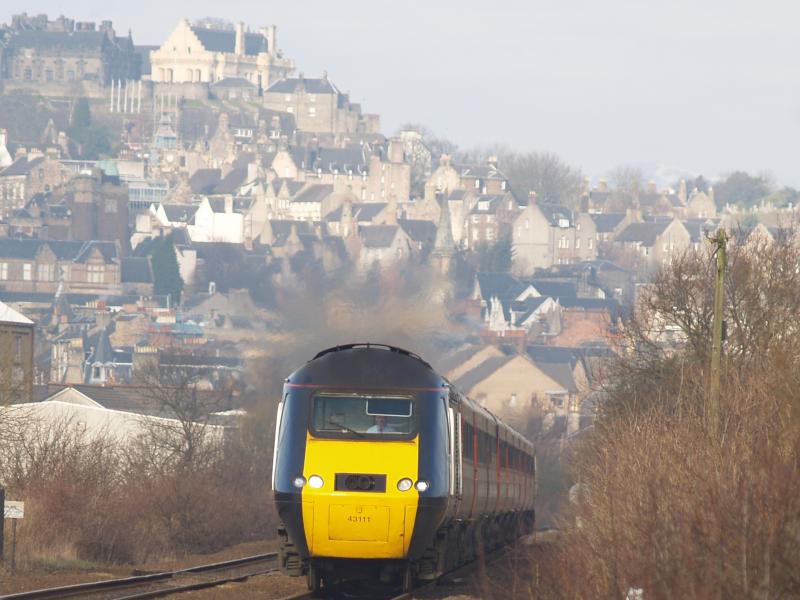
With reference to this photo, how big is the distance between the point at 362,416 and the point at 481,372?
333 feet

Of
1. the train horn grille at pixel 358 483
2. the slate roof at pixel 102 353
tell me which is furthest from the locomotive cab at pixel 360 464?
the slate roof at pixel 102 353

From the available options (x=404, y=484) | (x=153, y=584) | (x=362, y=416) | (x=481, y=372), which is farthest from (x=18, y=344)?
(x=404, y=484)

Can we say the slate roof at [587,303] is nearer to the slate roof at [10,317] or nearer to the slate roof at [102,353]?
the slate roof at [102,353]

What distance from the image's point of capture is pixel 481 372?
398 ft

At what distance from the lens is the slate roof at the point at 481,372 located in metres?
117

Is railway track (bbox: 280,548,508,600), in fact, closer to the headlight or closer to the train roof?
the headlight

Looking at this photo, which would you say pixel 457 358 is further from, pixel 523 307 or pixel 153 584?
pixel 153 584

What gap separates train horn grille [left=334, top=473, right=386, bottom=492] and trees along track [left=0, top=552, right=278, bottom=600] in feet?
6.54

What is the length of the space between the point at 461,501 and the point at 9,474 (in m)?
19.1

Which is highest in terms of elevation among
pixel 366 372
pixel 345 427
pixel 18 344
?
pixel 366 372

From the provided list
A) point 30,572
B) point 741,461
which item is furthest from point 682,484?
point 30,572

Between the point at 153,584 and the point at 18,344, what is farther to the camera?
the point at 18,344

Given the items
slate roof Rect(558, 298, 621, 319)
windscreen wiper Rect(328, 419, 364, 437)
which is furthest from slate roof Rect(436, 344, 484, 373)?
windscreen wiper Rect(328, 419, 364, 437)

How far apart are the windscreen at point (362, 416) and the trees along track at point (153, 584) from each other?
88.5 inches
